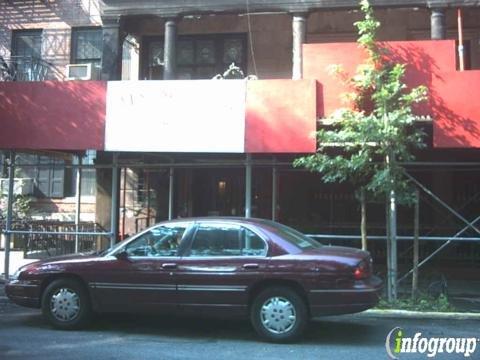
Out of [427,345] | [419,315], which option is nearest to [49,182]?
[419,315]

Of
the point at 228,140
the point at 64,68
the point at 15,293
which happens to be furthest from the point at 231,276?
the point at 64,68

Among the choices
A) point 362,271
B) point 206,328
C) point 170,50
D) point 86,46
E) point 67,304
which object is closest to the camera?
point 362,271

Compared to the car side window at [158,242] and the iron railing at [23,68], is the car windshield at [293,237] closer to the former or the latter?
the car side window at [158,242]

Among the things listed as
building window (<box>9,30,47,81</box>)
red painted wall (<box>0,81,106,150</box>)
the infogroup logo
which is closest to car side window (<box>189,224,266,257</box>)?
the infogroup logo

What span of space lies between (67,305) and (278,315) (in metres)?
2.83

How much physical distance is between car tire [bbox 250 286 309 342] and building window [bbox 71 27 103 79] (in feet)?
41.1

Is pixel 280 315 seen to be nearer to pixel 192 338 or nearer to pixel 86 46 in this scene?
pixel 192 338

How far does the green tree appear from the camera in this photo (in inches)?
383

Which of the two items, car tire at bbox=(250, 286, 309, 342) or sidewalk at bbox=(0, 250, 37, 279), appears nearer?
car tire at bbox=(250, 286, 309, 342)

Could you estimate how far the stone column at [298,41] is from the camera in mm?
13172

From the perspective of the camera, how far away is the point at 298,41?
43.8ft

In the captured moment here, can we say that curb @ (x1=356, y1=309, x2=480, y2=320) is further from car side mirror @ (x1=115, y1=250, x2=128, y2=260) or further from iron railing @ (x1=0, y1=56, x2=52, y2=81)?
iron railing @ (x1=0, y1=56, x2=52, y2=81)

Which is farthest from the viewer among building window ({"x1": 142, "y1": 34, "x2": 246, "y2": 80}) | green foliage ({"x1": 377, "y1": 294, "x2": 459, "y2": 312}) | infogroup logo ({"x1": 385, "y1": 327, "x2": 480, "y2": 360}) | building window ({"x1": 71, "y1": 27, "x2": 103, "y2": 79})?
building window ({"x1": 71, "y1": 27, "x2": 103, "y2": 79})

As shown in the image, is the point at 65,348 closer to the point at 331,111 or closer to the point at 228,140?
the point at 228,140
